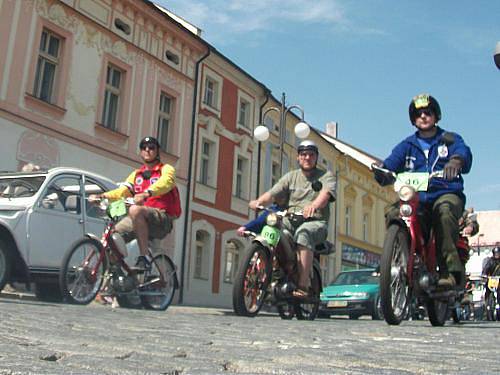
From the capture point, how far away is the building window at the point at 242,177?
27072mm

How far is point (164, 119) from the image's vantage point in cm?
2241

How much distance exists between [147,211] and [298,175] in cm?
173

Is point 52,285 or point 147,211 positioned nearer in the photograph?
point 147,211

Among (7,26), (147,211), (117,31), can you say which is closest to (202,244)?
(117,31)

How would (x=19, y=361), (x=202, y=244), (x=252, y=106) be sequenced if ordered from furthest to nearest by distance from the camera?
(x=252, y=106)
(x=202, y=244)
(x=19, y=361)

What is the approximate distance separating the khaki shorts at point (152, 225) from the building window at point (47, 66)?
1022 centimetres

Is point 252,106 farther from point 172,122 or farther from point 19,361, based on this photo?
point 19,361

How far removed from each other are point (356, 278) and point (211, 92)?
11.4 metres

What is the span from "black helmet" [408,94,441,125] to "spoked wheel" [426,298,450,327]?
66.9 inches

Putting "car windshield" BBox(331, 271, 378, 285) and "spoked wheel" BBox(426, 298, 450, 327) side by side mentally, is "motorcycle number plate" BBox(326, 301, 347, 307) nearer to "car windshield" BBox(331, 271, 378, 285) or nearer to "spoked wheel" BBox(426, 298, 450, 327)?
"car windshield" BBox(331, 271, 378, 285)

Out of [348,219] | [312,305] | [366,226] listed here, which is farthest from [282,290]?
[366,226]

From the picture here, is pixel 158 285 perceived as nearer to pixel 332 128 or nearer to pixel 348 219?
Answer: pixel 348 219

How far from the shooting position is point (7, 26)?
→ 635 inches

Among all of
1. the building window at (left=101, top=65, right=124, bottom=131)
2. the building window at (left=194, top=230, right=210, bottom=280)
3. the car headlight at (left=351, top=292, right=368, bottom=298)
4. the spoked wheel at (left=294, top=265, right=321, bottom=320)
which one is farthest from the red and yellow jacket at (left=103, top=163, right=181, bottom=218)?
the building window at (left=194, top=230, right=210, bottom=280)
